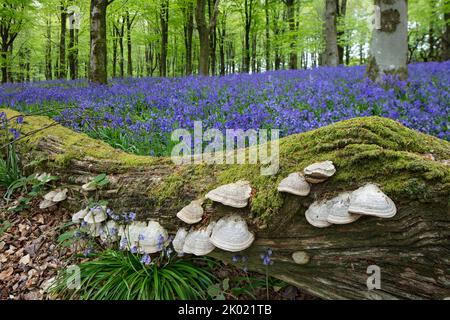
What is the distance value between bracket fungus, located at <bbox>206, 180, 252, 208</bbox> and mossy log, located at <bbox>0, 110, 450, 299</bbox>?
0.08 metres

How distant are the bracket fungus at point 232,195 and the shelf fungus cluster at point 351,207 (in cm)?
41

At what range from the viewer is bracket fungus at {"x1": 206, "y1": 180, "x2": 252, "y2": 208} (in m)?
2.11

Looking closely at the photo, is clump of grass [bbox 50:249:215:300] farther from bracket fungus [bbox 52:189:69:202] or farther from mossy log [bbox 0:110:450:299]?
bracket fungus [bbox 52:189:69:202]

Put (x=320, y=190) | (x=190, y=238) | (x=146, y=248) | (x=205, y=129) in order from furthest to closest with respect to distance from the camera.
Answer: (x=205, y=129), (x=146, y=248), (x=190, y=238), (x=320, y=190)

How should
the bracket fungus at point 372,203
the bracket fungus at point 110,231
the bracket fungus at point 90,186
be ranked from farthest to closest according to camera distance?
the bracket fungus at point 90,186 → the bracket fungus at point 110,231 → the bracket fungus at point 372,203

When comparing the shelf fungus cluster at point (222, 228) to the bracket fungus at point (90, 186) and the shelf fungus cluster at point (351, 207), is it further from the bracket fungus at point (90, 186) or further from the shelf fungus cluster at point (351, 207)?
Result: the bracket fungus at point (90, 186)

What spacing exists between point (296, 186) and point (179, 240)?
930 millimetres

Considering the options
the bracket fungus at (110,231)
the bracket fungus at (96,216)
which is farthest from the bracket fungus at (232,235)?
the bracket fungus at (96,216)

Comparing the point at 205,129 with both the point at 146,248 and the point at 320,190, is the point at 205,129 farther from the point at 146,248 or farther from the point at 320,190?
the point at 320,190

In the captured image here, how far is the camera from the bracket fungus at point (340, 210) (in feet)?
5.96

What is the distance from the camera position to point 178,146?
424 cm

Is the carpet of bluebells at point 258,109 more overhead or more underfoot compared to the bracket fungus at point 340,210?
more overhead
